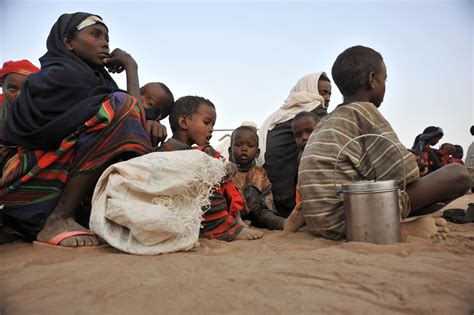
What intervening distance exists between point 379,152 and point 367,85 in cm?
57

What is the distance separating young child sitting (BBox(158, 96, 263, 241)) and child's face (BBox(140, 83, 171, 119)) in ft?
1.66

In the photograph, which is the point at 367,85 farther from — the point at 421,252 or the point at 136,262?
the point at 136,262

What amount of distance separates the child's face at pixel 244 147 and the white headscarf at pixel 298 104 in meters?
0.46

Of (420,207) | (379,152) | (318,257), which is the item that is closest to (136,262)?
(318,257)

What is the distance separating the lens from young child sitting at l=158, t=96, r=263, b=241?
9.05 ft

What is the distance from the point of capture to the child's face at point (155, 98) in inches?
149

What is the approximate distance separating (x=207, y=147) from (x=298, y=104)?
6.79 ft

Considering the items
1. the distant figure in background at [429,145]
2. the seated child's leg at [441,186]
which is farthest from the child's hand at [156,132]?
the distant figure in background at [429,145]

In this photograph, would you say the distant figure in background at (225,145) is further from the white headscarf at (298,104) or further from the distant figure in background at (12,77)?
the distant figure in background at (12,77)

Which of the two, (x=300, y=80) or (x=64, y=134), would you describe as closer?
(x=64, y=134)

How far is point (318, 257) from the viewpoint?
1.86 m

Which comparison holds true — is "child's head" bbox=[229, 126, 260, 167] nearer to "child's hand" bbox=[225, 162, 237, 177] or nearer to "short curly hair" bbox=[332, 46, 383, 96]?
"child's hand" bbox=[225, 162, 237, 177]

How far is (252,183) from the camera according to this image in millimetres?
3953

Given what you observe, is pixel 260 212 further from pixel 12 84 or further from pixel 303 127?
pixel 12 84
